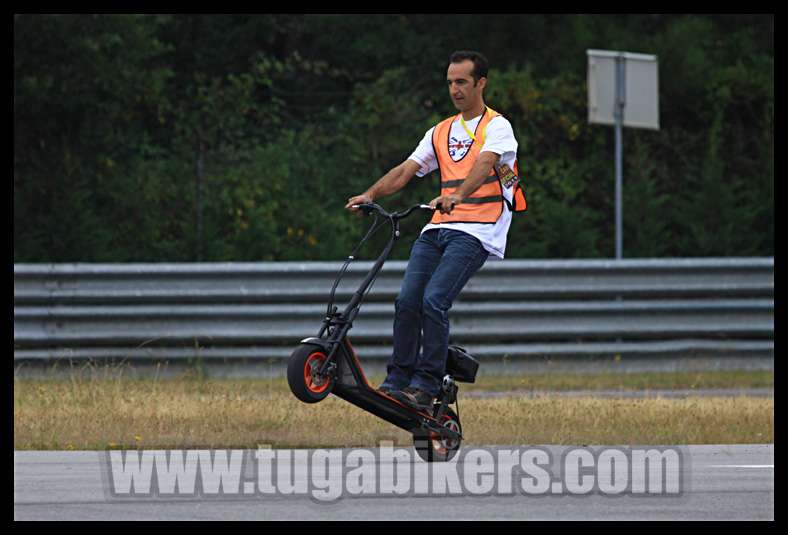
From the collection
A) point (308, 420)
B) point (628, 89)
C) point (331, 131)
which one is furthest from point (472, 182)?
point (331, 131)

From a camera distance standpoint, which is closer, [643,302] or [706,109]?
[643,302]

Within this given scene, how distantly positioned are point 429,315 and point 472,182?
687 millimetres

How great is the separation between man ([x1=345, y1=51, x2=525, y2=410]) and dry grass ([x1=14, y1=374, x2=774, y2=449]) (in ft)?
3.03

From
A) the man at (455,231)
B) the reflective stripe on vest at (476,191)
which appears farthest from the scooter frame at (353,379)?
the reflective stripe on vest at (476,191)

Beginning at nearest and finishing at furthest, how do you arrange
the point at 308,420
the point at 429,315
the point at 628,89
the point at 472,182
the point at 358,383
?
the point at 358,383, the point at 472,182, the point at 429,315, the point at 308,420, the point at 628,89

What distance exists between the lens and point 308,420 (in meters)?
9.88

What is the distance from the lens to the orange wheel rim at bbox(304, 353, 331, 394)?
7453mm

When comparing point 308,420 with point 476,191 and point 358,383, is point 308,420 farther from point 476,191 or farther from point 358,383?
point 476,191

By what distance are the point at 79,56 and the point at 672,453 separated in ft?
35.5

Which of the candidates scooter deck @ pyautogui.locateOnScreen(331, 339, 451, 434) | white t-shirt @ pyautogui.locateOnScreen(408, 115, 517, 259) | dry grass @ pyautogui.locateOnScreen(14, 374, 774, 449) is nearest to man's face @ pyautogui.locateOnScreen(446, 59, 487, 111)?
white t-shirt @ pyautogui.locateOnScreen(408, 115, 517, 259)

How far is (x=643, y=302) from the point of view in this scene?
46.9ft

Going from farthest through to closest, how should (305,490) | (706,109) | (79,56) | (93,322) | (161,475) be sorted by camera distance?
(706,109)
(79,56)
(93,322)
(161,475)
(305,490)

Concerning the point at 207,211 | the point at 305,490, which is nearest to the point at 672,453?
the point at 305,490
